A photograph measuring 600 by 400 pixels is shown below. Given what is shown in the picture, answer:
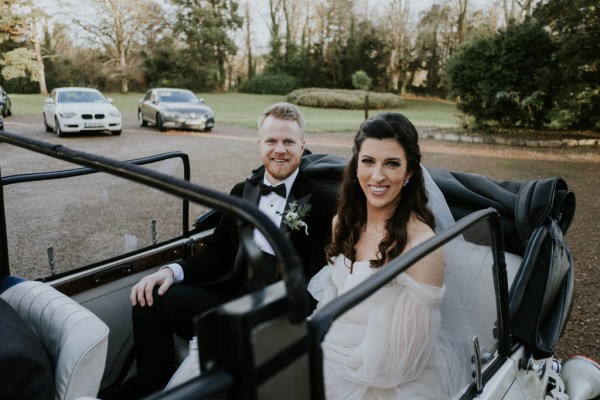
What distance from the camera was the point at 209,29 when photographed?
→ 3791 cm

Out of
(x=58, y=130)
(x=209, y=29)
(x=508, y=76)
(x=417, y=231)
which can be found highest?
(x=209, y=29)

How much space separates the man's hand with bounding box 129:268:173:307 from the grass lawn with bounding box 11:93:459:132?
14838mm

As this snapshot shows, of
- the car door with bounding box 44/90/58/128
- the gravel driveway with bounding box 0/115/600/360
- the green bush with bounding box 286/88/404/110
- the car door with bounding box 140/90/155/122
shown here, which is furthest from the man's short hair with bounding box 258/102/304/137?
the green bush with bounding box 286/88/404/110

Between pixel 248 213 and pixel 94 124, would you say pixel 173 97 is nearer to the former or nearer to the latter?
pixel 94 124

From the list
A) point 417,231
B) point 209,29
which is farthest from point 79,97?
point 209,29

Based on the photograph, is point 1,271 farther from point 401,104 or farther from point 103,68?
point 103,68

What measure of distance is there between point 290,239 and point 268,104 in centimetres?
2745

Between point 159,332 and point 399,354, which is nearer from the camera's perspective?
point 399,354

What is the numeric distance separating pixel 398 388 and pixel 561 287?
3.68ft

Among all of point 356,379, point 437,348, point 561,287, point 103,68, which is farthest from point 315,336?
point 103,68

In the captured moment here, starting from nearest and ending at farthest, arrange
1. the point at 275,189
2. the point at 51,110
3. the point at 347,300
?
the point at 347,300
the point at 275,189
the point at 51,110

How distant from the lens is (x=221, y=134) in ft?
52.5

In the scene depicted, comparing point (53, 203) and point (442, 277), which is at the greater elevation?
point (442, 277)

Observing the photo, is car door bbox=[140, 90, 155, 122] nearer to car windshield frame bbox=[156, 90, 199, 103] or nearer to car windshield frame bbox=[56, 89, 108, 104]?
car windshield frame bbox=[156, 90, 199, 103]
